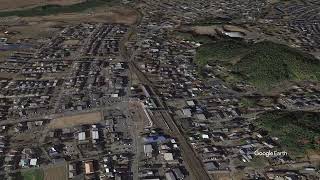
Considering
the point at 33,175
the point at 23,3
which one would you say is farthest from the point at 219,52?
the point at 23,3

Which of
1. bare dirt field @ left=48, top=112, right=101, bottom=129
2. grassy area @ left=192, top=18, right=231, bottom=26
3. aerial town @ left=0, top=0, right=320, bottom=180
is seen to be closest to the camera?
aerial town @ left=0, top=0, right=320, bottom=180

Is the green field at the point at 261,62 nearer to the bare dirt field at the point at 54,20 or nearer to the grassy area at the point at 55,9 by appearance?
the bare dirt field at the point at 54,20

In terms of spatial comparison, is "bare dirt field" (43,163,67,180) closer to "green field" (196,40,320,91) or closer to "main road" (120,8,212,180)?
"main road" (120,8,212,180)

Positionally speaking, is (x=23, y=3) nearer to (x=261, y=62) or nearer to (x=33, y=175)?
(x=261, y=62)

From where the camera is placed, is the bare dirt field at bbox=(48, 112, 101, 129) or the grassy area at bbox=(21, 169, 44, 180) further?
the bare dirt field at bbox=(48, 112, 101, 129)

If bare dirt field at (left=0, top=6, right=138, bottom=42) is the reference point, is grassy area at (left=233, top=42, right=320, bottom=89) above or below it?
above

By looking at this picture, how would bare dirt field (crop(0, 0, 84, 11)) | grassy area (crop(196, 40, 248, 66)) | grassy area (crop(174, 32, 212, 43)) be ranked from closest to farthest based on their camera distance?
grassy area (crop(196, 40, 248, 66))
grassy area (crop(174, 32, 212, 43))
bare dirt field (crop(0, 0, 84, 11))

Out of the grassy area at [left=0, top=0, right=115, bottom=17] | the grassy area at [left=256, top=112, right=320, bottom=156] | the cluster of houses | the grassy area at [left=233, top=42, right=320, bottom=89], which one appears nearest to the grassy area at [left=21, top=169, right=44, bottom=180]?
the cluster of houses

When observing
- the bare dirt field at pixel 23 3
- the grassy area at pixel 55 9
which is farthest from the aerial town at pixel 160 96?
the bare dirt field at pixel 23 3
